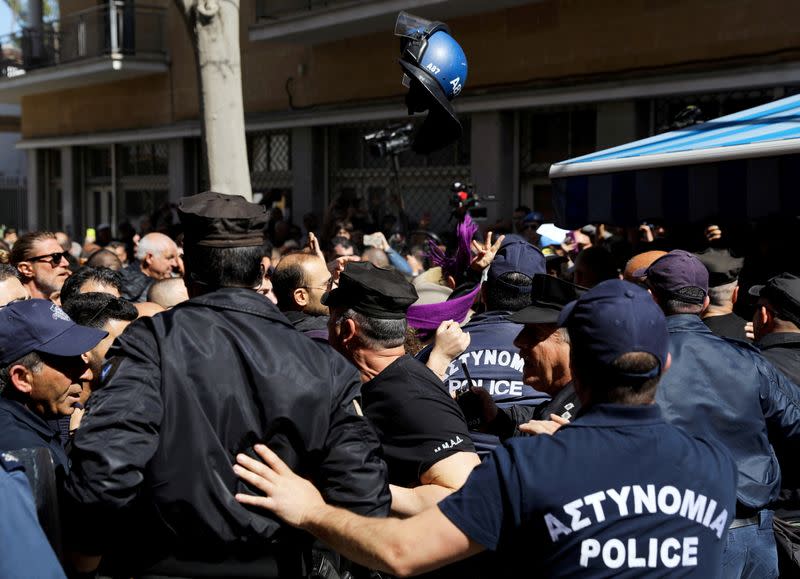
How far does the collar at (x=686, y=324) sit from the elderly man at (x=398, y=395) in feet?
3.78

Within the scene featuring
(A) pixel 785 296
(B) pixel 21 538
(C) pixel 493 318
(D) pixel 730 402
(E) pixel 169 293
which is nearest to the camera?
(B) pixel 21 538

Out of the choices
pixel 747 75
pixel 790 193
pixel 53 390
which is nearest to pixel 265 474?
pixel 53 390

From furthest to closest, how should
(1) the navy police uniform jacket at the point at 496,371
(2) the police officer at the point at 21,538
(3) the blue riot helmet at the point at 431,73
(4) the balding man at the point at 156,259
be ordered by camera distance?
(4) the balding man at the point at 156,259
(3) the blue riot helmet at the point at 431,73
(1) the navy police uniform jacket at the point at 496,371
(2) the police officer at the point at 21,538

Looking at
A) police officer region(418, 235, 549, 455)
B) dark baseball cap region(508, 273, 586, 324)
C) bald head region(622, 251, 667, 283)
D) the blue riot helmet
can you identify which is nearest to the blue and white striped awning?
bald head region(622, 251, 667, 283)

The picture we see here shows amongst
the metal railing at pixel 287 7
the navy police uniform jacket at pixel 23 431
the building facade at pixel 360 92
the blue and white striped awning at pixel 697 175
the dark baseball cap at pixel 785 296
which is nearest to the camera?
the navy police uniform jacket at pixel 23 431

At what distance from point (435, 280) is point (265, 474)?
4.26 meters

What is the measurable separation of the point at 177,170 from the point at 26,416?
16661 mm

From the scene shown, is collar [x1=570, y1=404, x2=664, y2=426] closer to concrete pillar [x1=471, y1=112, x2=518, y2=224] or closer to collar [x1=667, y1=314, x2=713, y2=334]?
collar [x1=667, y1=314, x2=713, y2=334]

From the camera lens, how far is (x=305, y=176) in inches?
648

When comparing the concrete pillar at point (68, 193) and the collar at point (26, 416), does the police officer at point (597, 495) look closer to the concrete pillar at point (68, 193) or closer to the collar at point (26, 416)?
the collar at point (26, 416)

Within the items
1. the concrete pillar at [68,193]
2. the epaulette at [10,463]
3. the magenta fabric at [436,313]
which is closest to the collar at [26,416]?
the epaulette at [10,463]

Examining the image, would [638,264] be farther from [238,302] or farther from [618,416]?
[238,302]

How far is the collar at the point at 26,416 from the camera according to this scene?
2.95 metres

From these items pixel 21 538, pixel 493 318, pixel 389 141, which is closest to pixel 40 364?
pixel 21 538
